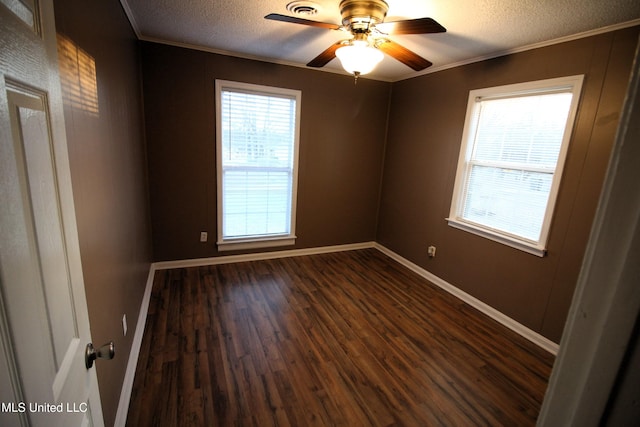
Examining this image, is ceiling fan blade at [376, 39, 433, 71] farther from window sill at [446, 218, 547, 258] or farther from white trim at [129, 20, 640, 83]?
window sill at [446, 218, 547, 258]

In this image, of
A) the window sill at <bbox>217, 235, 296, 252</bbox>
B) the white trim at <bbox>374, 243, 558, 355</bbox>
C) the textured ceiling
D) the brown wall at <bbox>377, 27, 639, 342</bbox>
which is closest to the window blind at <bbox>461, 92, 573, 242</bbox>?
the brown wall at <bbox>377, 27, 639, 342</bbox>

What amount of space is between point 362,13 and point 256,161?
2141 mm

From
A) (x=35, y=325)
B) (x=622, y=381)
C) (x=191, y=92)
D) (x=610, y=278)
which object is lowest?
(x=35, y=325)

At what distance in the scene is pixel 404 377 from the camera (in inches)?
79.8

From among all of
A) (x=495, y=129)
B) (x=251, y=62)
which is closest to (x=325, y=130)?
(x=251, y=62)

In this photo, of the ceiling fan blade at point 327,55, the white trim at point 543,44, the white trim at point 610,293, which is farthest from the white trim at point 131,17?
the white trim at point 543,44

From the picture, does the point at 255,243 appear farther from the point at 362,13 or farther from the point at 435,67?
the point at 435,67

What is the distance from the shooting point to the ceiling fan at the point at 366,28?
1752 millimetres

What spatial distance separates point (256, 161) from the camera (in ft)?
11.9

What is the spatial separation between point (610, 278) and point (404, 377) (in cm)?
200

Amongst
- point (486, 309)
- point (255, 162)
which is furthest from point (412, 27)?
point (486, 309)

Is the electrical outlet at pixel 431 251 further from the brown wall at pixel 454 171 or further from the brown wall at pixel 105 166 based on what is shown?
the brown wall at pixel 105 166

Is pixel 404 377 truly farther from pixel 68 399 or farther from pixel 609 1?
pixel 609 1

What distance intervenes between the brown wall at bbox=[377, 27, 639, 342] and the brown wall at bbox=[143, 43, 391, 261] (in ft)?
1.16
